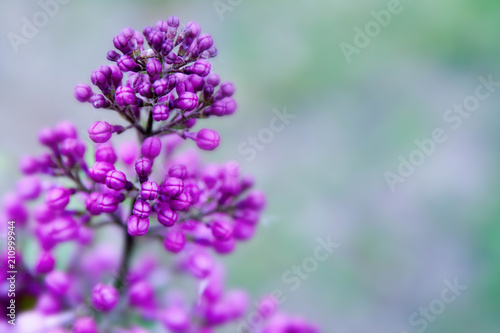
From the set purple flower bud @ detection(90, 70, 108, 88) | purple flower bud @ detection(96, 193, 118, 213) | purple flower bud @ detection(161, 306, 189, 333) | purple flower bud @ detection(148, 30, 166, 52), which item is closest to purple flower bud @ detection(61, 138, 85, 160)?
purple flower bud @ detection(96, 193, 118, 213)

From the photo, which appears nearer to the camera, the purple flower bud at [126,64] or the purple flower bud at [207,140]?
the purple flower bud at [126,64]

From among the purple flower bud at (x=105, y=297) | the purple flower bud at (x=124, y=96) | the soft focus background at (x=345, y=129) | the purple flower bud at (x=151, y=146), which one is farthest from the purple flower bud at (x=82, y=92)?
the soft focus background at (x=345, y=129)

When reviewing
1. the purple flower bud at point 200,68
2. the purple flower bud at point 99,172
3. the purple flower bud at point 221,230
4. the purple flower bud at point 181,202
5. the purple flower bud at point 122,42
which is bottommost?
the purple flower bud at point 221,230

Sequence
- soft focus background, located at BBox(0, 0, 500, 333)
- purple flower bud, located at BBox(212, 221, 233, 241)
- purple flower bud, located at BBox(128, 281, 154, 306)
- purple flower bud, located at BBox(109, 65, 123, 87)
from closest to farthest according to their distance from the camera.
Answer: purple flower bud, located at BBox(109, 65, 123, 87) < purple flower bud, located at BBox(212, 221, 233, 241) < purple flower bud, located at BBox(128, 281, 154, 306) < soft focus background, located at BBox(0, 0, 500, 333)

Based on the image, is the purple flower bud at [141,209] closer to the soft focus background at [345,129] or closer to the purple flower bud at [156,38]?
the purple flower bud at [156,38]

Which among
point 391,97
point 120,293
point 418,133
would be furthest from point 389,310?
point 120,293

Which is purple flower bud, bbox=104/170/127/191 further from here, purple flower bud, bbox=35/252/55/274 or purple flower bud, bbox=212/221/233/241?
purple flower bud, bbox=35/252/55/274
